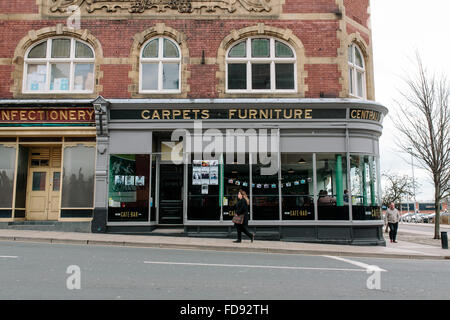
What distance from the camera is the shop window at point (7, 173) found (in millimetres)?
14664

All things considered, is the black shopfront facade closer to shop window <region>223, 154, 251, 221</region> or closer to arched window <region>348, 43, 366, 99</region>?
shop window <region>223, 154, 251, 221</region>

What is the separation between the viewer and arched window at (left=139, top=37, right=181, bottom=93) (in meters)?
15.2

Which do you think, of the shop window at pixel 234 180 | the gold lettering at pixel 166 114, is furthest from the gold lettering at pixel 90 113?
the shop window at pixel 234 180

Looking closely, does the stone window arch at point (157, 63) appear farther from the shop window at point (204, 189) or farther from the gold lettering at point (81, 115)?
the shop window at point (204, 189)

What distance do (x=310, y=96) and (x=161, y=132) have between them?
582cm

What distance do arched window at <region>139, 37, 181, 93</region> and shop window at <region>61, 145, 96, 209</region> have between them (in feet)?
10.9

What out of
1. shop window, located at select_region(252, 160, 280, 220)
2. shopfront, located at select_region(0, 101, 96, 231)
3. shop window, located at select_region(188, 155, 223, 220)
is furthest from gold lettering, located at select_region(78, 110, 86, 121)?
shop window, located at select_region(252, 160, 280, 220)

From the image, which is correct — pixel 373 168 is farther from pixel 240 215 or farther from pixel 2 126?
pixel 2 126

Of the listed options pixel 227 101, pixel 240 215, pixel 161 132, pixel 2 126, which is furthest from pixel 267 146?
pixel 2 126

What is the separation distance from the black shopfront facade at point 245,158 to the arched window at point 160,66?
3.30 ft

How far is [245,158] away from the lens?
1463 cm

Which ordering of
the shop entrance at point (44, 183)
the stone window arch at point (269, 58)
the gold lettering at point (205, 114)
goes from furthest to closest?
the shop entrance at point (44, 183)
the stone window arch at point (269, 58)
the gold lettering at point (205, 114)

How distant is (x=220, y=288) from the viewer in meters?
5.98

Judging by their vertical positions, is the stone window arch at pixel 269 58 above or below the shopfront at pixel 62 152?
above
